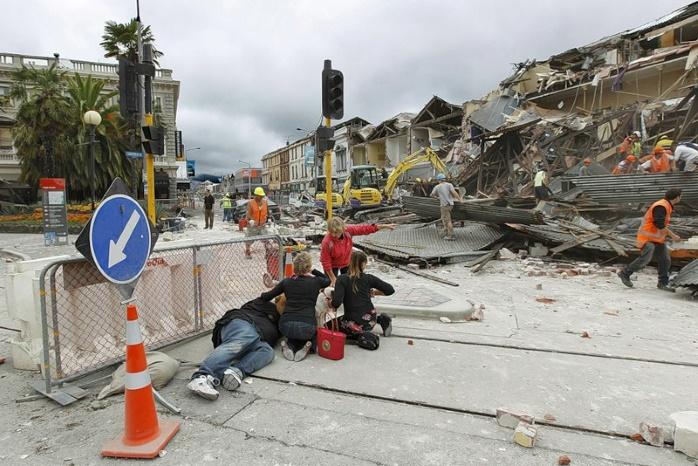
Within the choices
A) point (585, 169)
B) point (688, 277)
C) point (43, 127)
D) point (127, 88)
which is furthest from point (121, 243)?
point (43, 127)

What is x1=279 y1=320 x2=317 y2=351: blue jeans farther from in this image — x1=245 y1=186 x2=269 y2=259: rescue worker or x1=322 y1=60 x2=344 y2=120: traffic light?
x1=245 y1=186 x2=269 y2=259: rescue worker

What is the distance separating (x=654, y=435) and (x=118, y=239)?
3507mm

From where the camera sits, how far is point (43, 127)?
79.3 ft

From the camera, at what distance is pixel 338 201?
1036 inches

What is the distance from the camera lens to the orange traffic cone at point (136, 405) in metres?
2.56

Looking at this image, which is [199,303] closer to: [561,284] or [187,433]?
[187,433]

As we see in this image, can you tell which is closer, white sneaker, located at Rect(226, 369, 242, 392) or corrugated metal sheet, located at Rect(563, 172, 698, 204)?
white sneaker, located at Rect(226, 369, 242, 392)

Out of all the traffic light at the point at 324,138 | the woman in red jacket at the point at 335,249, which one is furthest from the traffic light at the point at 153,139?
the woman in red jacket at the point at 335,249

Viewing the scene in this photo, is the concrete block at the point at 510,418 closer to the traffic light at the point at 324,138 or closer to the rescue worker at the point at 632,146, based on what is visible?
the traffic light at the point at 324,138

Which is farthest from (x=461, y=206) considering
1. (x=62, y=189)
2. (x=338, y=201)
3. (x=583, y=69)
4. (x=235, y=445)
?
(x=583, y=69)

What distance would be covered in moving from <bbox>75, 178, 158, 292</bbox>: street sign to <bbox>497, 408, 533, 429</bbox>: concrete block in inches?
100

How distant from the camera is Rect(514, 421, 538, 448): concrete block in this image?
256 centimetres

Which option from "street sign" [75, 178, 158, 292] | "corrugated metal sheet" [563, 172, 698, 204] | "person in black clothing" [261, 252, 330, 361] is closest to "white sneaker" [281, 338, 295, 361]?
"person in black clothing" [261, 252, 330, 361]

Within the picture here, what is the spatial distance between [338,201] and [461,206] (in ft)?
52.3
